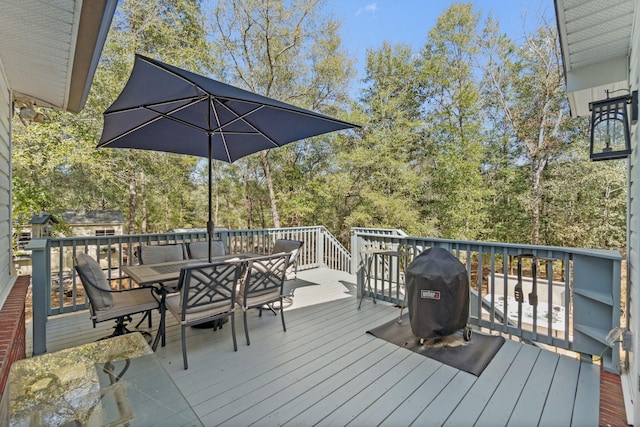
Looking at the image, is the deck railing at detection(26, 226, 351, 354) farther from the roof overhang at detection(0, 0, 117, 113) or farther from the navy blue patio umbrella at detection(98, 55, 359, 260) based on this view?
the roof overhang at detection(0, 0, 117, 113)

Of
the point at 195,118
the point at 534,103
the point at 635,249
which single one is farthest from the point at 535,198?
the point at 195,118

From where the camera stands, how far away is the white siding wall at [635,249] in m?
1.69

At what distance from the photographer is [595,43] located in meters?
2.40

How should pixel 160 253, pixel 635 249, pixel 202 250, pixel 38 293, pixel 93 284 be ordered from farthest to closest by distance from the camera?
1. pixel 202 250
2. pixel 160 253
3. pixel 38 293
4. pixel 93 284
5. pixel 635 249

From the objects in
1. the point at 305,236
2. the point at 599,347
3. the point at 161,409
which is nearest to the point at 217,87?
the point at 161,409

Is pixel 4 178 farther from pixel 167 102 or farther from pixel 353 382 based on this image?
pixel 353 382

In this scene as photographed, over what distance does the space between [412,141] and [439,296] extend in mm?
11113

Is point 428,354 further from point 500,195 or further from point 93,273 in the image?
point 500,195

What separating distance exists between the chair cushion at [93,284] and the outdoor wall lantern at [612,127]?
167 inches

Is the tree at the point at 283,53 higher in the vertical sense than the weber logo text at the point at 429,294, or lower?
higher

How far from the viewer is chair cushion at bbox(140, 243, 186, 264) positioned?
12.6 ft

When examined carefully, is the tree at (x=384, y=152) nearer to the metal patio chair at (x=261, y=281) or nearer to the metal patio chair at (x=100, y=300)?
the metal patio chair at (x=261, y=281)

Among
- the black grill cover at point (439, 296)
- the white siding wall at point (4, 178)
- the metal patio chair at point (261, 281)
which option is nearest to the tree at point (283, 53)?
the white siding wall at point (4, 178)

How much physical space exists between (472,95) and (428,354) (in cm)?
1225
